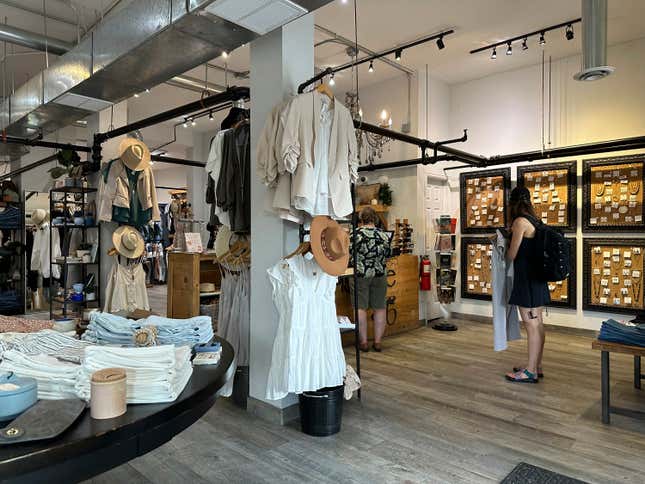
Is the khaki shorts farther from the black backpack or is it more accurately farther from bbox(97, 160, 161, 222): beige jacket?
bbox(97, 160, 161, 222): beige jacket

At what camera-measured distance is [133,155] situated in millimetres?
5434

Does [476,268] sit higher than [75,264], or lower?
lower

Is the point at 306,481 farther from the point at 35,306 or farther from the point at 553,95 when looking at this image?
the point at 35,306

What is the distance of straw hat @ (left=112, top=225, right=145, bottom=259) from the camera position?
18.5 ft

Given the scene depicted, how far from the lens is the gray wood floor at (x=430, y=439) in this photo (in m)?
2.68

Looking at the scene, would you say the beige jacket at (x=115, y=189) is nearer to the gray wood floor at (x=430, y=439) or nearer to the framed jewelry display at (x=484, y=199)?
the gray wood floor at (x=430, y=439)

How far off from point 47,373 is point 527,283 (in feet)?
13.0

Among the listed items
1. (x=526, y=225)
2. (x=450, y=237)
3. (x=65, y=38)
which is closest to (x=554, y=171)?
(x=450, y=237)

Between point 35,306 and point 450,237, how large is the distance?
7.67m

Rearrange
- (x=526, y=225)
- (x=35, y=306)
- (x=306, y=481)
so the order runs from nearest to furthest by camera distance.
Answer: (x=306, y=481)
(x=526, y=225)
(x=35, y=306)

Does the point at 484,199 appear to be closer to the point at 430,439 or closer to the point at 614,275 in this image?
the point at 614,275

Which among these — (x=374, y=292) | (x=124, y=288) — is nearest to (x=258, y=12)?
(x=374, y=292)

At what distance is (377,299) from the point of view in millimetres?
5570

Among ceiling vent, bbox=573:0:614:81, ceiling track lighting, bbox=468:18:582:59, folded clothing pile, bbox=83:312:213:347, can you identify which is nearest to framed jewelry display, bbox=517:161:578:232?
ceiling track lighting, bbox=468:18:582:59
